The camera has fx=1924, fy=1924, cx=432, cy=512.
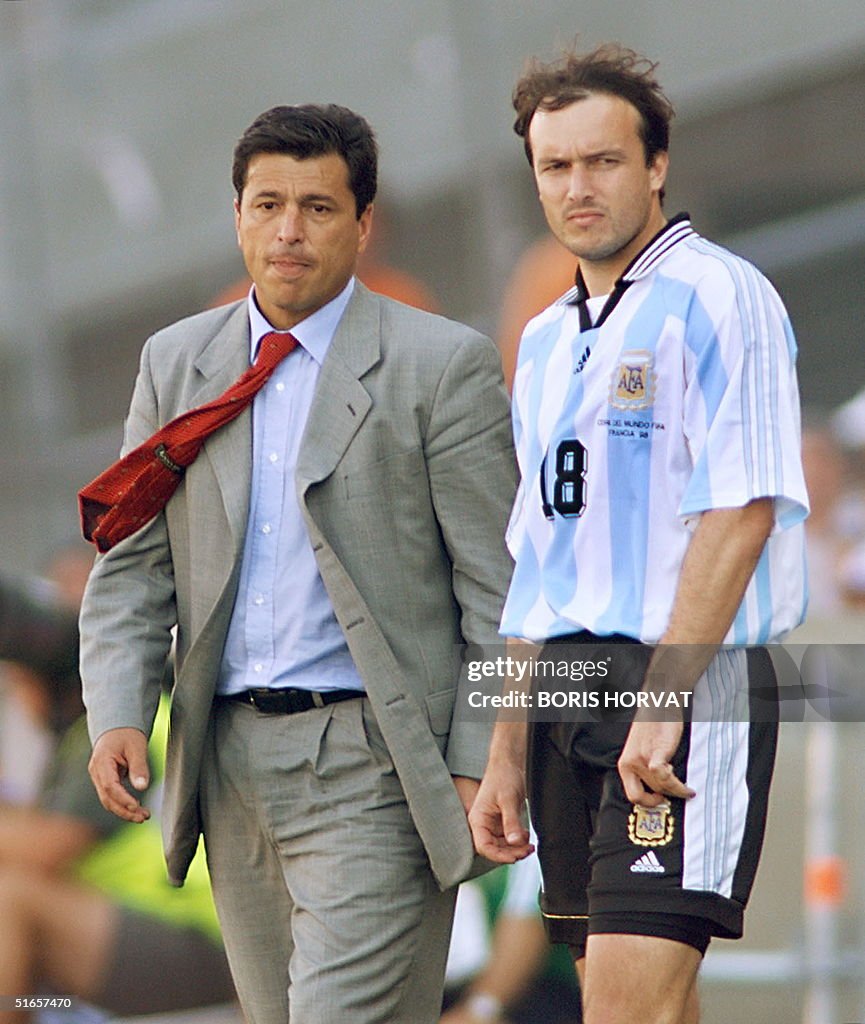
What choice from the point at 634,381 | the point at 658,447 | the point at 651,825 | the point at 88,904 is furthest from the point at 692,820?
the point at 88,904

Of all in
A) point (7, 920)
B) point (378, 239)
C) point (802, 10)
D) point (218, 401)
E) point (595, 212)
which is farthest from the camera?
point (802, 10)

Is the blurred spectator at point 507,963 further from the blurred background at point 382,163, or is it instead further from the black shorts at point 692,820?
the black shorts at point 692,820

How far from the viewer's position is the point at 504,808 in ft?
11.2

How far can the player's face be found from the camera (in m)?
3.30

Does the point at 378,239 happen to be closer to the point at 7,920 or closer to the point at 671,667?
the point at 7,920

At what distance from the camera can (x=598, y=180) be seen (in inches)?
130

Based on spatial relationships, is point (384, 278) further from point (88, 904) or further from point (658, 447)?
point (658, 447)

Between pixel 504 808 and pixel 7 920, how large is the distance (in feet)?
6.81

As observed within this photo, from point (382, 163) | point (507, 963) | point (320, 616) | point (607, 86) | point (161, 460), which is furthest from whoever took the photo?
point (382, 163)

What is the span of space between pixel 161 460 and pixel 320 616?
1.40ft

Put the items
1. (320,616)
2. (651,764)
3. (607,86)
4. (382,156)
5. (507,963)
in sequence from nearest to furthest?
(651,764) < (607,86) < (320,616) < (507,963) < (382,156)

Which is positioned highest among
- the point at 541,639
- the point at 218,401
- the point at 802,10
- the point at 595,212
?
the point at 802,10

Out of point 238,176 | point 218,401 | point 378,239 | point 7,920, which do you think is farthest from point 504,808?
point 378,239

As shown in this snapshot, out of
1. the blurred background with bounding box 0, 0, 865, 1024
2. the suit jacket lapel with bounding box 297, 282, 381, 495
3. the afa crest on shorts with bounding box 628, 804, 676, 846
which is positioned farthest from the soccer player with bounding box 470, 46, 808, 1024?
the blurred background with bounding box 0, 0, 865, 1024
